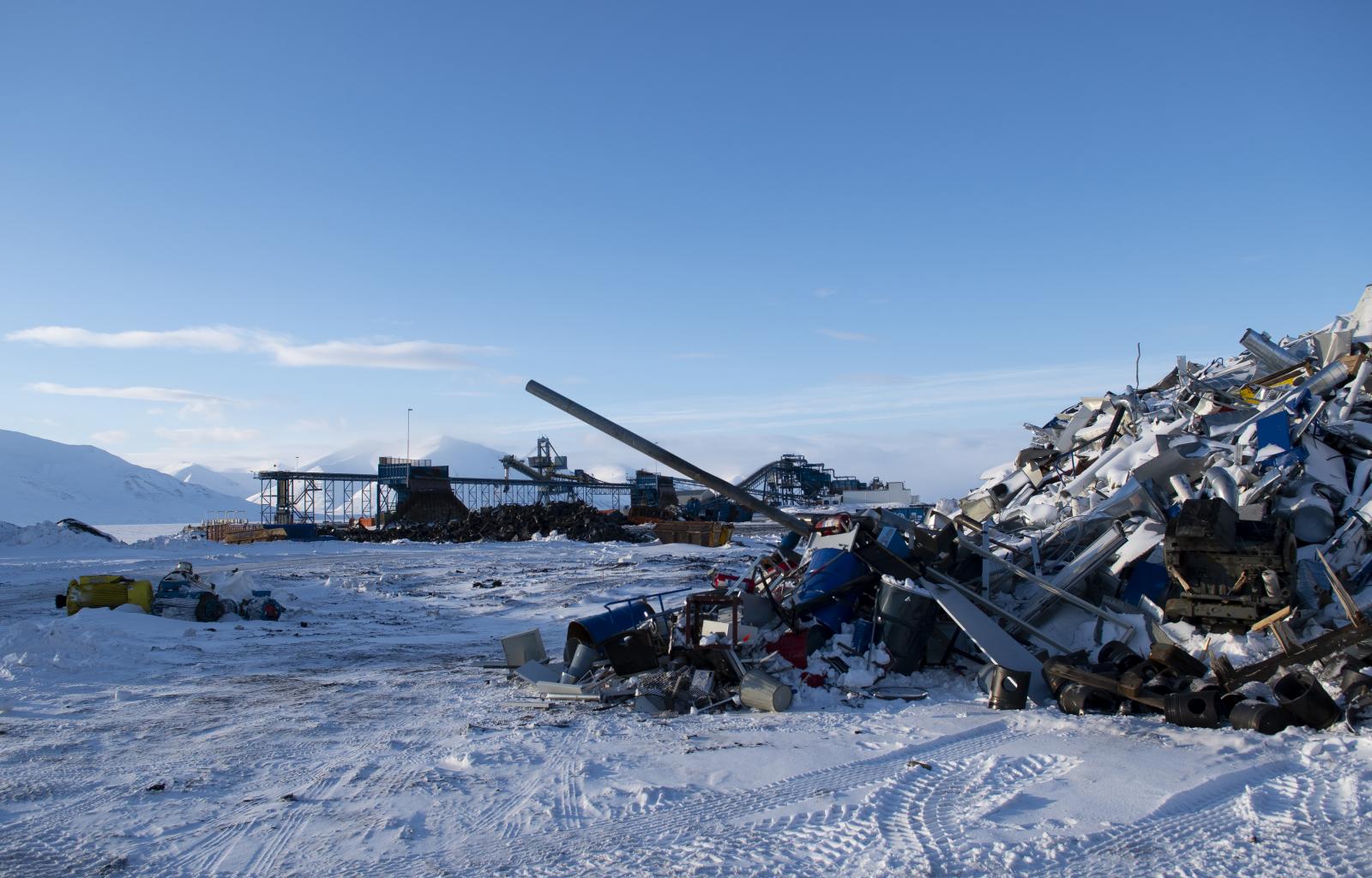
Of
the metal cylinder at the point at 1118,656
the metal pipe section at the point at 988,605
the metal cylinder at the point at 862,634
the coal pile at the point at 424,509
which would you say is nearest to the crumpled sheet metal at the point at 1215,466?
the metal pipe section at the point at 988,605

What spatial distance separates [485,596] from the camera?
62.4 feet

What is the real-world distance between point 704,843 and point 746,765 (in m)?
1.41

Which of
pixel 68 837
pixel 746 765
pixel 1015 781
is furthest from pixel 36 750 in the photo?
pixel 1015 781

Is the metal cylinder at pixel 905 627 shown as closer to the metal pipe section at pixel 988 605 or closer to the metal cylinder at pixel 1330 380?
the metal pipe section at pixel 988 605

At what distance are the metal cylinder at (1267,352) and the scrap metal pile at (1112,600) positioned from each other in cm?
165

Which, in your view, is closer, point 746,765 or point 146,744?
point 746,765

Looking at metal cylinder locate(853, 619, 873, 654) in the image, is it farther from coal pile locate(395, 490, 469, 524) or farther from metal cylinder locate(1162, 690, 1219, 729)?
coal pile locate(395, 490, 469, 524)

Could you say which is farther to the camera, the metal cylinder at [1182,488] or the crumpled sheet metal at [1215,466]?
the metal cylinder at [1182,488]

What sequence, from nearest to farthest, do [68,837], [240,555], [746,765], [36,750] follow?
[68,837]
[746,765]
[36,750]
[240,555]

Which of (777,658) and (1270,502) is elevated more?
(1270,502)

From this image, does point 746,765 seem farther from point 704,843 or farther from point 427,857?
point 427,857

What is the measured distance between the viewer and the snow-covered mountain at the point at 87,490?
137m

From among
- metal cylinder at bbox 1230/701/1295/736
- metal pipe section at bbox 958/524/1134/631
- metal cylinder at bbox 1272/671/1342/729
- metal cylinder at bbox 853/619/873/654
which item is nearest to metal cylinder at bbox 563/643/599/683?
metal cylinder at bbox 853/619/873/654

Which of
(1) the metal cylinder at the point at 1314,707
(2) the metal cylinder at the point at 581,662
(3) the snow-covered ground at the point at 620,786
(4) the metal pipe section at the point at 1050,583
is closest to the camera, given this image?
(3) the snow-covered ground at the point at 620,786
